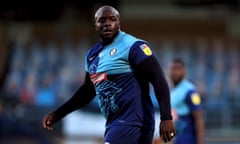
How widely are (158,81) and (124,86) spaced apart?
320 mm

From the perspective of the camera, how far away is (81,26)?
883 inches

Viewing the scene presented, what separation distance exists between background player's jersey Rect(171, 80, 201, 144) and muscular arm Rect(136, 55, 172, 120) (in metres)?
2.95

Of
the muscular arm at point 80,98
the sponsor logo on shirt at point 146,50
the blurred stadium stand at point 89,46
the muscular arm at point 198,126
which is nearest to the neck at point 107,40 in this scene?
the sponsor logo on shirt at point 146,50

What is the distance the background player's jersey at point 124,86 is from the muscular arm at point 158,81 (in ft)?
0.26

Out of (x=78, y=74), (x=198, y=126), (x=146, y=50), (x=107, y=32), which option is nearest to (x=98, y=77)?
(x=107, y=32)

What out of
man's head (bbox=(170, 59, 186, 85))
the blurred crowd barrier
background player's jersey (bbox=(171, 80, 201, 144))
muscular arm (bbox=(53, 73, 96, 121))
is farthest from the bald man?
the blurred crowd barrier

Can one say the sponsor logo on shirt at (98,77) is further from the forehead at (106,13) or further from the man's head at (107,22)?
the forehead at (106,13)

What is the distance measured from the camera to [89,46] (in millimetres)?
20219

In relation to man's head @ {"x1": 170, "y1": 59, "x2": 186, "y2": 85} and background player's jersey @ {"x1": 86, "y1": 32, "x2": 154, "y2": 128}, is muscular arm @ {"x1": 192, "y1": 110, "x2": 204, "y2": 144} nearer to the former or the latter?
man's head @ {"x1": 170, "y1": 59, "x2": 186, "y2": 85}

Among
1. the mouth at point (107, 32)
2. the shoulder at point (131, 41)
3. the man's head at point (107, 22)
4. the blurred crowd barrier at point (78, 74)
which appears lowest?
the blurred crowd barrier at point (78, 74)

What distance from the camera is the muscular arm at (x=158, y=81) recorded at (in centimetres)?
527

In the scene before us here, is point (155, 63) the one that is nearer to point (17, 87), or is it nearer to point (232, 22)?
point (17, 87)

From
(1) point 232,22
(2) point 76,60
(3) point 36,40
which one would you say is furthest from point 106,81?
(1) point 232,22

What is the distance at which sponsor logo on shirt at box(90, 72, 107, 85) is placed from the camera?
221 inches
